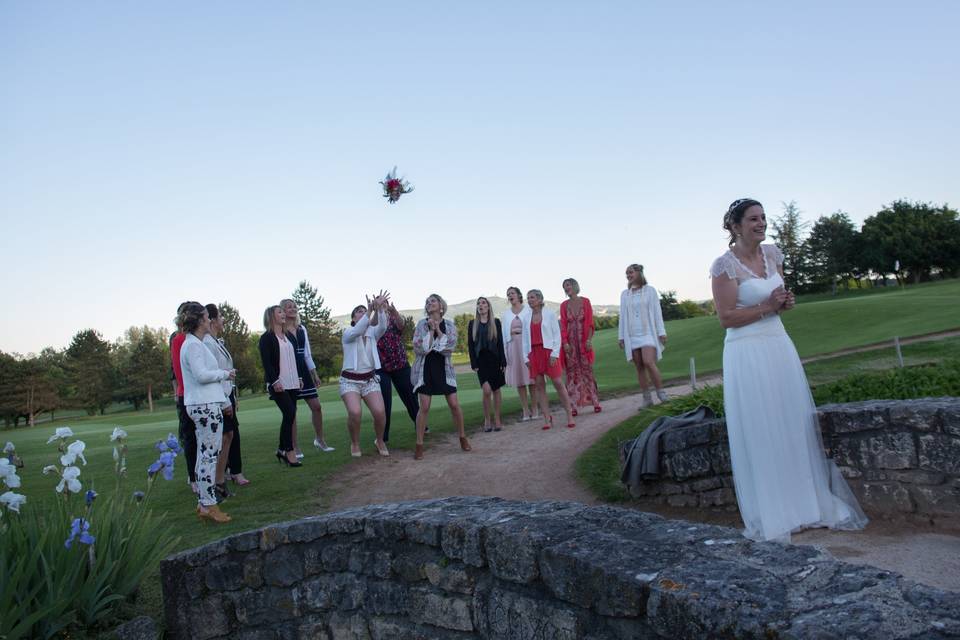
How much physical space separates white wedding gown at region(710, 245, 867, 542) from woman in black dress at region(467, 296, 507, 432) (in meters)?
6.78

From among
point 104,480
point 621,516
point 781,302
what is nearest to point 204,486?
point 104,480

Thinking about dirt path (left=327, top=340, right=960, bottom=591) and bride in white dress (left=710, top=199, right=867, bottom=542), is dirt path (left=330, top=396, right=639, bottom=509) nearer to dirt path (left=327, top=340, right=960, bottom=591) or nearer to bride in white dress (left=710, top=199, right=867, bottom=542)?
dirt path (left=327, top=340, right=960, bottom=591)

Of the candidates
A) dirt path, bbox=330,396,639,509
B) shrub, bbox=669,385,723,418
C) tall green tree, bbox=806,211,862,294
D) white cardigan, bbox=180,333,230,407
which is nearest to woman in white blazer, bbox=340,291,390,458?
dirt path, bbox=330,396,639,509

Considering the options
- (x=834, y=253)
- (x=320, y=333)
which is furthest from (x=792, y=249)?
(x=320, y=333)

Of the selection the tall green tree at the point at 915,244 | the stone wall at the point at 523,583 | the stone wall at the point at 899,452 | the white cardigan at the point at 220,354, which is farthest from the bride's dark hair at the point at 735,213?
the tall green tree at the point at 915,244

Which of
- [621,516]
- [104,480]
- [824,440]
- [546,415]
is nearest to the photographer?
[621,516]

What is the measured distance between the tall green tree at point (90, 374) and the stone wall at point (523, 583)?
61.4m

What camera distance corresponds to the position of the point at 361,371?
1003 centimetres

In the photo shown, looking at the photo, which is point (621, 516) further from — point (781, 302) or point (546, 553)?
point (781, 302)

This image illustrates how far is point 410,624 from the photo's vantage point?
13.0 feet

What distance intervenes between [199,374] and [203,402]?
0.31 metres

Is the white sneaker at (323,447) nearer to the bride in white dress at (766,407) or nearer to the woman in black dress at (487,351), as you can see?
the woman in black dress at (487,351)

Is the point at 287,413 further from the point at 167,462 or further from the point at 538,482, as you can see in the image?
the point at 167,462

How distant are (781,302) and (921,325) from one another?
17.7 meters
